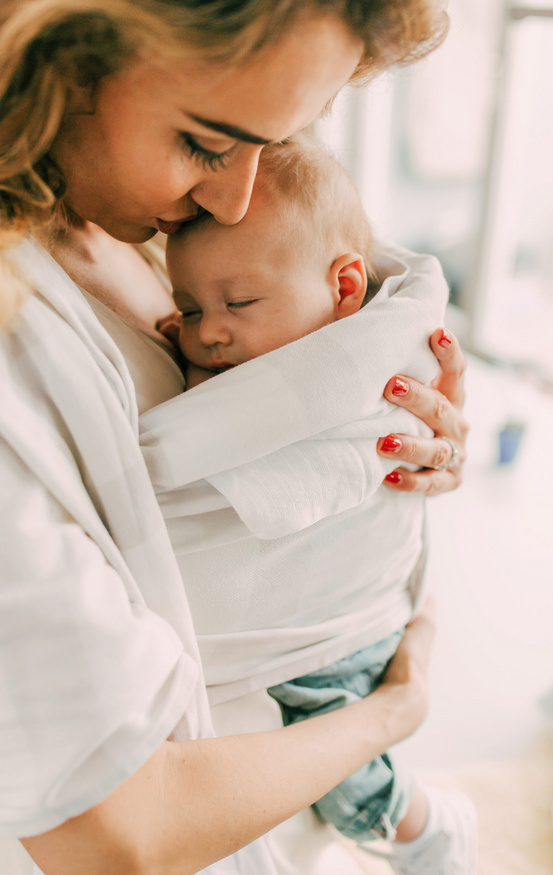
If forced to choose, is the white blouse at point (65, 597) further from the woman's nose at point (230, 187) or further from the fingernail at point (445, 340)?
the fingernail at point (445, 340)

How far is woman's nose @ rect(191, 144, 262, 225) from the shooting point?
0.63 meters

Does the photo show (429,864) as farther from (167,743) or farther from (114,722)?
(114,722)

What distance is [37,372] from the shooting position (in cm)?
55

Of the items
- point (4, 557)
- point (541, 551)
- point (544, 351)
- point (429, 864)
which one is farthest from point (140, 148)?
point (544, 351)

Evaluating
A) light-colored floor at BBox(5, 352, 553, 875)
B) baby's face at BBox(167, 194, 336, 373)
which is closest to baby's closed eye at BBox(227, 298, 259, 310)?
baby's face at BBox(167, 194, 336, 373)

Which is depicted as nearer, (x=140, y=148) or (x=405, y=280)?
(x=140, y=148)

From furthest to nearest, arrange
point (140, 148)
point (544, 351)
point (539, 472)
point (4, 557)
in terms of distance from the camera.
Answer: point (544, 351)
point (539, 472)
point (140, 148)
point (4, 557)

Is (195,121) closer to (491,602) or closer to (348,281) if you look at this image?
(348,281)

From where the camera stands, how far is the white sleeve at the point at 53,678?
1.61 feet

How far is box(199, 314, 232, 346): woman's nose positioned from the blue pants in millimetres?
454

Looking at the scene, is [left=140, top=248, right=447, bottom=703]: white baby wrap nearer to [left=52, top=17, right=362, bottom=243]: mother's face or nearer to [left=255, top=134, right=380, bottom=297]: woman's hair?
[left=255, top=134, right=380, bottom=297]: woman's hair

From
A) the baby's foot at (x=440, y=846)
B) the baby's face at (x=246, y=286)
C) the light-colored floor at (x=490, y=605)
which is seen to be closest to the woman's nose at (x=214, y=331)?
the baby's face at (x=246, y=286)

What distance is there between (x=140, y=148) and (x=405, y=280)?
0.47m

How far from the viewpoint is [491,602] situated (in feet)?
5.67
